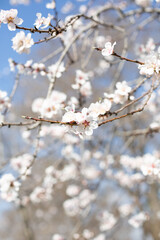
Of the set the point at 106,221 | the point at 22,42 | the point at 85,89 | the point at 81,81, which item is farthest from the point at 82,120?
the point at 106,221

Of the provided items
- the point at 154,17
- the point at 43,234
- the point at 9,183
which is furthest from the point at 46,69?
the point at 43,234

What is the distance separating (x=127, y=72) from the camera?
7469 millimetres

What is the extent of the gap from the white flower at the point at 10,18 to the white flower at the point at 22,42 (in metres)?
0.14

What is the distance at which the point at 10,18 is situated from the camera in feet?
3.60

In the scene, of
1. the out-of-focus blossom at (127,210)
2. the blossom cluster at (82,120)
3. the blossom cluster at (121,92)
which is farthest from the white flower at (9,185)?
the out-of-focus blossom at (127,210)

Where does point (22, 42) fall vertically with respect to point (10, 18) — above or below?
above

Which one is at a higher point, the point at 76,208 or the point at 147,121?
the point at 147,121

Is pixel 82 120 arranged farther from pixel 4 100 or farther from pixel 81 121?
pixel 4 100

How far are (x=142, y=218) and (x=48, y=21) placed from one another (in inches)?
114

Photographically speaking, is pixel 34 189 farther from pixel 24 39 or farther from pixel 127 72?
pixel 127 72

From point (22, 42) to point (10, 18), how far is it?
241 millimetres

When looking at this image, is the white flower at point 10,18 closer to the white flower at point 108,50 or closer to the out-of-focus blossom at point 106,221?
the white flower at point 108,50

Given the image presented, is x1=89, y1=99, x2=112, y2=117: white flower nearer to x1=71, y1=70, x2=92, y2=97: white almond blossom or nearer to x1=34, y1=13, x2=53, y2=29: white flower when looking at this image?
x1=34, y1=13, x2=53, y2=29: white flower

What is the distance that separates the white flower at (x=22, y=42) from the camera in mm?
1276
